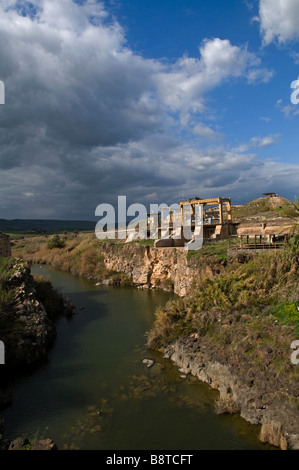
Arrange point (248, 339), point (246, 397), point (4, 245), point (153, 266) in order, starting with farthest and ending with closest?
point (153, 266)
point (4, 245)
point (248, 339)
point (246, 397)

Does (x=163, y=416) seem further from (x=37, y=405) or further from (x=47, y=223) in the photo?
(x=47, y=223)

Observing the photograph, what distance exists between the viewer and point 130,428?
8844mm

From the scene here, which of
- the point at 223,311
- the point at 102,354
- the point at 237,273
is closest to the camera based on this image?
the point at 223,311

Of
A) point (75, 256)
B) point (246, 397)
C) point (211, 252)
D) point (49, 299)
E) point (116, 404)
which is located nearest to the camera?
point (246, 397)

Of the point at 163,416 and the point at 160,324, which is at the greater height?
the point at 160,324

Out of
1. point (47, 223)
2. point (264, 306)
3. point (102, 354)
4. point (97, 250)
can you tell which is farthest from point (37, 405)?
point (47, 223)

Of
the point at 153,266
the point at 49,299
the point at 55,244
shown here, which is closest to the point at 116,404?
the point at 49,299

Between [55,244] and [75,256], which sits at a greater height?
[55,244]

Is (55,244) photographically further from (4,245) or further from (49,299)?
(49,299)

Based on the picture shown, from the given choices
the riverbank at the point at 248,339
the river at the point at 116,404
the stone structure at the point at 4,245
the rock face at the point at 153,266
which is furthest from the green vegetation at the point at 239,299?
the stone structure at the point at 4,245

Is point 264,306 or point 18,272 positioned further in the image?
point 18,272

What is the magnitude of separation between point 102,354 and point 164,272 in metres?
13.9

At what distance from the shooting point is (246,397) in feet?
30.2

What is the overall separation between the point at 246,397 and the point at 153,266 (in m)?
19.4
